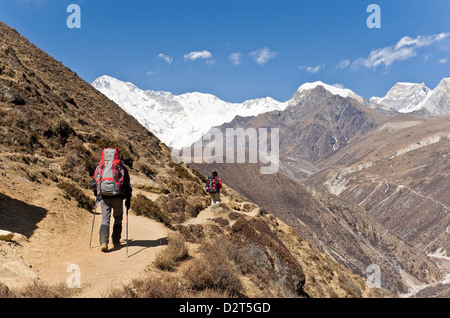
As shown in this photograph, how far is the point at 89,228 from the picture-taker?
11.3 metres

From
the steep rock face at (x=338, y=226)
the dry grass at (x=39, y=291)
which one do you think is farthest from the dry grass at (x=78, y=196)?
the steep rock face at (x=338, y=226)

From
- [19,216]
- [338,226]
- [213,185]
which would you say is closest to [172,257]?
[19,216]

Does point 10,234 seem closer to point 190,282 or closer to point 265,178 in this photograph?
point 190,282

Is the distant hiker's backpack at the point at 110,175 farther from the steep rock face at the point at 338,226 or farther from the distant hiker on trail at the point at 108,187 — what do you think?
the steep rock face at the point at 338,226

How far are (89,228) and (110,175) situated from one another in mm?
3344

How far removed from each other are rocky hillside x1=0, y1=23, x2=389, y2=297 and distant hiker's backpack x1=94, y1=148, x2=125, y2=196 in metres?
1.72

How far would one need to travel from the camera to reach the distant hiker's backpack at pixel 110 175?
895 cm

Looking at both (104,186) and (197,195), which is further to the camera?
(197,195)

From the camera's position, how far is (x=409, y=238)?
187875mm

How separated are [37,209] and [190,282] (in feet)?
21.6

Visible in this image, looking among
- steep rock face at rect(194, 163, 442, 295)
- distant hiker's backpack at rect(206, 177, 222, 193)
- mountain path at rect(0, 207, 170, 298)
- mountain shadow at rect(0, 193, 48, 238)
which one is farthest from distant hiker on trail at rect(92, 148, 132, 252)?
steep rock face at rect(194, 163, 442, 295)

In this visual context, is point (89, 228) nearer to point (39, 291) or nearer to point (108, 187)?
point (108, 187)

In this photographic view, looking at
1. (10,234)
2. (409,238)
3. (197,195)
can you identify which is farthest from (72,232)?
(409,238)
